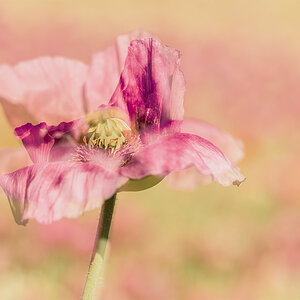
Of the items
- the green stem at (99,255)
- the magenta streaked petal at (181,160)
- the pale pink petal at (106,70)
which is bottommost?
the green stem at (99,255)

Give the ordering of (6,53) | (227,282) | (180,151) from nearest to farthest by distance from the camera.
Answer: (180,151) < (227,282) < (6,53)

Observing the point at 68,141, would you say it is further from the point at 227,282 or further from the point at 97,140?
the point at 227,282

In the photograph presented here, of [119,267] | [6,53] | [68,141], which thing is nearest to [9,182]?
[68,141]

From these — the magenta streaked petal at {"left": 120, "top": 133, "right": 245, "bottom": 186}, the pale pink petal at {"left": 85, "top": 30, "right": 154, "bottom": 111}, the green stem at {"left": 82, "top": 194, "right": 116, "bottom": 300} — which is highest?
the magenta streaked petal at {"left": 120, "top": 133, "right": 245, "bottom": 186}

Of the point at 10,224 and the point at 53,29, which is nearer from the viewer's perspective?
the point at 10,224

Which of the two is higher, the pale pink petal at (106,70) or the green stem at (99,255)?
the pale pink petal at (106,70)
